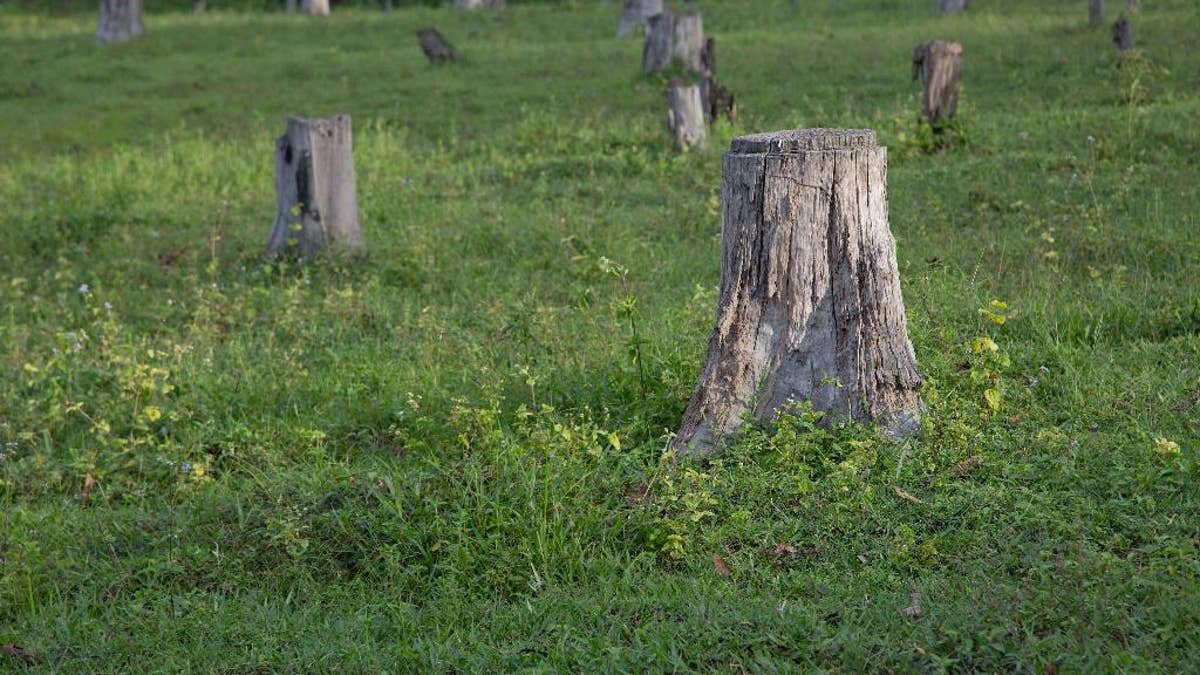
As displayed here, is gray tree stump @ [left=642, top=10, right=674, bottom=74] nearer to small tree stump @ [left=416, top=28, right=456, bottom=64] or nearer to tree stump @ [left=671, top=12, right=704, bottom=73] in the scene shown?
tree stump @ [left=671, top=12, right=704, bottom=73]

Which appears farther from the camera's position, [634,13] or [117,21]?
[117,21]

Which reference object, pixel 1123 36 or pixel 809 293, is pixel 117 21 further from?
pixel 809 293

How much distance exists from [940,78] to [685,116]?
2264 mm

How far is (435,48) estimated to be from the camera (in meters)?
18.7

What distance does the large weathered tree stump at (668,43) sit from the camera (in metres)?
16.6

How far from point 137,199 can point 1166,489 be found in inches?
375

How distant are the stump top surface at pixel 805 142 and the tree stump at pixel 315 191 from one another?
15.5ft

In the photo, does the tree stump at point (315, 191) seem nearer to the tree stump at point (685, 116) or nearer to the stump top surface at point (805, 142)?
the tree stump at point (685, 116)

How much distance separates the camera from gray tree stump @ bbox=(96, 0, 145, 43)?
941 inches

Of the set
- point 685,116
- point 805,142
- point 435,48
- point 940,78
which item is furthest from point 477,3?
point 805,142

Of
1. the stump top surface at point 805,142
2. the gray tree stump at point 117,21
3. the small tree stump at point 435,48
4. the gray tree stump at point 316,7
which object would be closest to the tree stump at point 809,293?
the stump top surface at point 805,142

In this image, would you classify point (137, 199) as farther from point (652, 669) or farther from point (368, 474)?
point (652, 669)

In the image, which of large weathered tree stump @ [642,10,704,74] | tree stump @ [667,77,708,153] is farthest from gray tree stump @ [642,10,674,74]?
tree stump @ [667,77,708,153]

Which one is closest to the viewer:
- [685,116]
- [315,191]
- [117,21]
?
[315,191]
